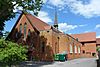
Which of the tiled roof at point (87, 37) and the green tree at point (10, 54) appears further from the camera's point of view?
the tiled roof at point (87, 37)

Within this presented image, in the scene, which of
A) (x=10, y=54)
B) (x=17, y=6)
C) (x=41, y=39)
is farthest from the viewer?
(x=41, y=39)

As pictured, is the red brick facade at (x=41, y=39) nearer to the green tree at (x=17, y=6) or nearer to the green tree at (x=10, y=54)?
the green tree at (x=17, y=6)

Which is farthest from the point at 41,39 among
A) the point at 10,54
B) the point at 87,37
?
the point at 87,37

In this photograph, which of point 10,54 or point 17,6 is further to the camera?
point 17,6

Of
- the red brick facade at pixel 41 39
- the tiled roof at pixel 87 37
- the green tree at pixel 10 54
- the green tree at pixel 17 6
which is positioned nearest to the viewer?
the green tree at pixel 10 54

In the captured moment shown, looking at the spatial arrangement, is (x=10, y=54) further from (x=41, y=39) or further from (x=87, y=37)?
(x=87, y=37)

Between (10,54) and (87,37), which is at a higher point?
(87,37)

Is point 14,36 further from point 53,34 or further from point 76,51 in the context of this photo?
point 76,51

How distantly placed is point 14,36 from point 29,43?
5583 mm

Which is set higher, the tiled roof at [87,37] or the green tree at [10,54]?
the tiled roof at [87,37]

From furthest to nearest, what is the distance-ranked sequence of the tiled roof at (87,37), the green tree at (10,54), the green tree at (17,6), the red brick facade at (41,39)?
1. the tiled roof at (87,37)
2. the red brick facade at (41,39)
3. the green tree at (17,6)
4. the green tree at (10,54)

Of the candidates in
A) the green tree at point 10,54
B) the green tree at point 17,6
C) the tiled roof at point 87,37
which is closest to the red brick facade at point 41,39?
the green tree at point 17,6

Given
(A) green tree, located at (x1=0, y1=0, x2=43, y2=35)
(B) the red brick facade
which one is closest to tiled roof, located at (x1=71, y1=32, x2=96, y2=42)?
(B) the red brick facade

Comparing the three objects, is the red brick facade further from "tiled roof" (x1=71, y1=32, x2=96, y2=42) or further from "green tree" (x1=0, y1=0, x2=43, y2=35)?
"tiled roof" (x1=71, y1=32, x2=96, y2=42)
